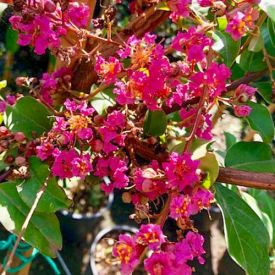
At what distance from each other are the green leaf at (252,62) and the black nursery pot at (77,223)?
0.92 m

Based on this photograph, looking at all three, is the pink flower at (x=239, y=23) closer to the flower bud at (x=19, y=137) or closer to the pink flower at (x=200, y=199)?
the pink flower at (x=200, y=199)

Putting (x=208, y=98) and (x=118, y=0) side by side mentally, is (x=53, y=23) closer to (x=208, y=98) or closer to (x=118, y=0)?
(x=118, y=0)

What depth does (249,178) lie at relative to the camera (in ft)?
2.01

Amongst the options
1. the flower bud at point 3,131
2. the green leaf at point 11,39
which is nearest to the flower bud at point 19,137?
the flower bud at point 3,131

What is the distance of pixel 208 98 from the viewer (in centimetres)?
63

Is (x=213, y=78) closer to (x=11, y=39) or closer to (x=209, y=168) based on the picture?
(x=209, y=168)

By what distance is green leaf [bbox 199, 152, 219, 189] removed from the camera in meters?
0.59

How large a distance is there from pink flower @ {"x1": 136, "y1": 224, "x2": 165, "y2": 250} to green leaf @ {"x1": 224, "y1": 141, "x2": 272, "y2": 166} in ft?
0.88

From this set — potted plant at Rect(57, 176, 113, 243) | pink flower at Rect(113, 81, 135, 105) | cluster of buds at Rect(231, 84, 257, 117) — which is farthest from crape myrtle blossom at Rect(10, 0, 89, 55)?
potted plant at Rect(57, 176, 113, 243)

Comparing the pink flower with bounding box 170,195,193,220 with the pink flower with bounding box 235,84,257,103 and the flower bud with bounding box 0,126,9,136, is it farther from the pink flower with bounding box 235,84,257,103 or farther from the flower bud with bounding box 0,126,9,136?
the flower bud with bounding box 0,126,9,136

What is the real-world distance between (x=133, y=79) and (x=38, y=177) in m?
0.20

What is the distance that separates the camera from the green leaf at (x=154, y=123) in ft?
2.44

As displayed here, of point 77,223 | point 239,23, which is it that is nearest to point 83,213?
point 77,223

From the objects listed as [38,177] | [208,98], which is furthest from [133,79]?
[38,177]
